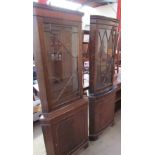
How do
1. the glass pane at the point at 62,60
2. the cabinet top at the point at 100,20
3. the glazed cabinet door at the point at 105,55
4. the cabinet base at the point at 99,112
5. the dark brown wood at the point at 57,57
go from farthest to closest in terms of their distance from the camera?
the cabinet base at the point at 99,112
the glazed cabinet door at the point at 105,55
the cabinet top at the point at 100,20
the glass pane at the point at 62,60
the dark brown wood at the point at 57,57

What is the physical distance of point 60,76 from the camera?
1.72 m

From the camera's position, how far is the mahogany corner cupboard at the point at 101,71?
2033 mm

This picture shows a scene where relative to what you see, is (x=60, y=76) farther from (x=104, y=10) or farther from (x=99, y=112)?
(x=104, y=10)

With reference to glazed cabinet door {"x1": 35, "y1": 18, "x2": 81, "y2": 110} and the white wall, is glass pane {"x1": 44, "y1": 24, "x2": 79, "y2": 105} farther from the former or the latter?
the white wall

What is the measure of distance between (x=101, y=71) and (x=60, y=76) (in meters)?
0.78

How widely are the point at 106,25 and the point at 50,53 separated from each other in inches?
37.7

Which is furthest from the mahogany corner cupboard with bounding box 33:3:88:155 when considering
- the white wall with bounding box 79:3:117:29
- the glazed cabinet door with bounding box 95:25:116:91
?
the white wall with bounding box 79:3:117:29

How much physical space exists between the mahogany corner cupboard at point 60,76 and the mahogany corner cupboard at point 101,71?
0.79ft

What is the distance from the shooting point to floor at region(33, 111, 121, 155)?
2141mm

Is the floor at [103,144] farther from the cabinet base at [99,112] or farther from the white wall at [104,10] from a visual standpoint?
the white wall at [104,10]

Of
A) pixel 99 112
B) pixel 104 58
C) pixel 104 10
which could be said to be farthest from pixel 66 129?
pixel 104 10

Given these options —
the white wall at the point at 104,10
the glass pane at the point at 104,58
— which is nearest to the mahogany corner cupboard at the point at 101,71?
the glass pane at the point at 104,58

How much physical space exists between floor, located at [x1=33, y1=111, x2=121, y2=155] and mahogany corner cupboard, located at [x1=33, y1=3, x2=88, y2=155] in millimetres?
268
